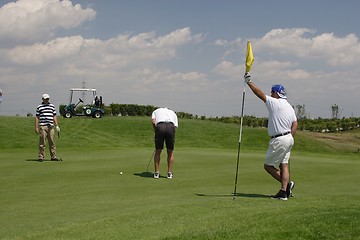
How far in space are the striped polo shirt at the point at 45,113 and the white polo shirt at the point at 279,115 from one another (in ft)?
31.9

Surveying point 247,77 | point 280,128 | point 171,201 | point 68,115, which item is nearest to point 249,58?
point 247,77

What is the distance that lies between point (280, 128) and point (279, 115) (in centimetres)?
22

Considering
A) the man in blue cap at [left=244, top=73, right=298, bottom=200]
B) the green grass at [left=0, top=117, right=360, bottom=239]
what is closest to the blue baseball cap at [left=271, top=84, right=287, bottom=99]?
the man in blue cap at [left=244, top=73, right=298, bottom=200]

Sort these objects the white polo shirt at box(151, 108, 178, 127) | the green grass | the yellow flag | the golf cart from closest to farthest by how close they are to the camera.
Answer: the green grass → the yellow flag → the white polo shirt at box(151, 108, 178, 127) → the golf cart

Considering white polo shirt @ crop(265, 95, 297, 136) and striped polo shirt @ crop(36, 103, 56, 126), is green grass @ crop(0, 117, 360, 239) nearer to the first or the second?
white polo shirt @ crop(265, 95, 297, 136)

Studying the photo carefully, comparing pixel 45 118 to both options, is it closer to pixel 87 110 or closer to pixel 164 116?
pixel 164 116

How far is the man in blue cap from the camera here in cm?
850

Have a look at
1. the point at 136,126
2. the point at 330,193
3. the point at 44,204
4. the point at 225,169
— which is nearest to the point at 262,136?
the point at 136,126

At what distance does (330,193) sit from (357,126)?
48.3m

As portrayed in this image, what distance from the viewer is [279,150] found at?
857 centimetres

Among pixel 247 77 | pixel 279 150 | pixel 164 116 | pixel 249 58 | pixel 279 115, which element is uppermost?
pixel 249 58

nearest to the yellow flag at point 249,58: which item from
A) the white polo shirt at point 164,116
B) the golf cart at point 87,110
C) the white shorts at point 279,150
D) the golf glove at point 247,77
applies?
the golf glove at point 247,77

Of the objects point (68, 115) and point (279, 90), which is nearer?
point (279, 90)

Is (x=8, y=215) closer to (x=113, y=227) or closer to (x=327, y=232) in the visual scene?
(x=113, y=227)
